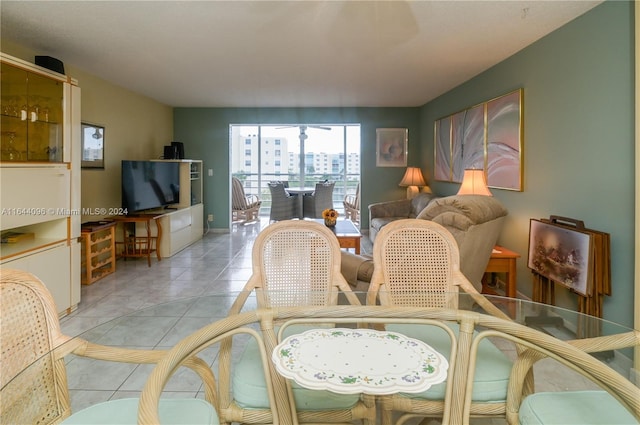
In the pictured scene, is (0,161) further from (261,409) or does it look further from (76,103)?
(261,409)

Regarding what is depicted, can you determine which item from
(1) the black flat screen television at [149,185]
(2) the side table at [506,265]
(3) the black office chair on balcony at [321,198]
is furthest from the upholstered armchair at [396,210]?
(1) the black flat screen television at [149,185]

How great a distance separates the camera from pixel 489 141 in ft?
14.0

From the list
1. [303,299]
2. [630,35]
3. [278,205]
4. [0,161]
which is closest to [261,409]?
[303,299]

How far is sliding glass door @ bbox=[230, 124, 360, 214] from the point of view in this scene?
8758 millimetres

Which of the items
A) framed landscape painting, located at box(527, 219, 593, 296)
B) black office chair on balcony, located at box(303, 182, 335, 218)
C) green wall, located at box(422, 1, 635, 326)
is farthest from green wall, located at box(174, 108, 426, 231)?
framed landscape painting, located at box(527, 219, 593, 296)

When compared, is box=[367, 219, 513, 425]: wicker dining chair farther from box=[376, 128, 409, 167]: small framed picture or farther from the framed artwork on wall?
box=[376, 128, 409, 167]: small framed picture

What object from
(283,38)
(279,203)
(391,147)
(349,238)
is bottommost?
(349,238)

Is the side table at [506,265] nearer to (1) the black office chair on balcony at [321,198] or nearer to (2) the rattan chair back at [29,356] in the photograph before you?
(2) the rattan chair back at [29,356]

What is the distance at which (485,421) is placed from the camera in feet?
5.46

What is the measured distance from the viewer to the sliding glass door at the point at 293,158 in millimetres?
8758

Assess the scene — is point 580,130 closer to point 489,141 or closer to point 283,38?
point 489,141

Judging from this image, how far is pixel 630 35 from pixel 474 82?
2.41 metres

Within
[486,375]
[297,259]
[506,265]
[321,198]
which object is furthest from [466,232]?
[321,198]

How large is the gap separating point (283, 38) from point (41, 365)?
3032 mm
